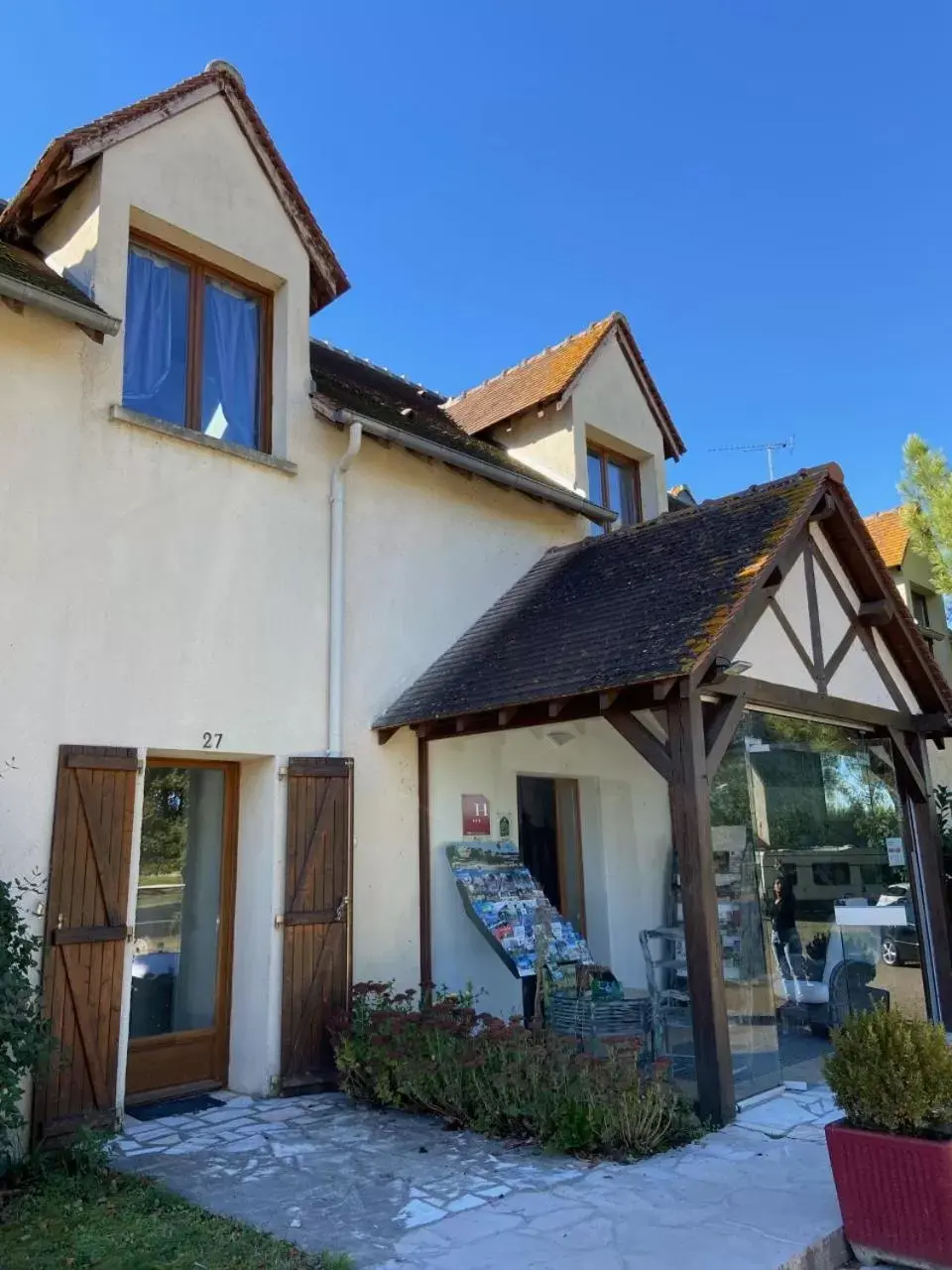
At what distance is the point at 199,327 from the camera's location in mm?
7422

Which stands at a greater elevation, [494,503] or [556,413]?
[556,413]

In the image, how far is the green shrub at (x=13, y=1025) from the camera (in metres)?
4.34

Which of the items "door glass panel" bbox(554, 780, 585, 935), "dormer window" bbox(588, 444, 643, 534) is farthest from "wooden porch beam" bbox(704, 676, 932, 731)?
"dormer window" bbox(588, 444, 643, 534)

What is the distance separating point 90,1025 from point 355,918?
218 centimetres

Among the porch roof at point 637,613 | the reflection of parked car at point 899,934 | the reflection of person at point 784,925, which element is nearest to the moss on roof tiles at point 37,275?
the porch roof at point 637,613

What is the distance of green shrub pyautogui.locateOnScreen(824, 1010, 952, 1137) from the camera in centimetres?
370

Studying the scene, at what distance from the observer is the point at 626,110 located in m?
10.6

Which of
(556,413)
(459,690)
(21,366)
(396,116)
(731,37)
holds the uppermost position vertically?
(731,37)

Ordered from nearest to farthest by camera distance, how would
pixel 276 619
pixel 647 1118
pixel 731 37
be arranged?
pixel 647 1118
pixel 276 619
pixel 731 37

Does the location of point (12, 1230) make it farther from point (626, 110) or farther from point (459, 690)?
point (626, 110)

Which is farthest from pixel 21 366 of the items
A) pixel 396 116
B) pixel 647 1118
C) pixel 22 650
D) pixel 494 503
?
pixel 647 1118

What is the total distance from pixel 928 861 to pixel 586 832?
346 cm

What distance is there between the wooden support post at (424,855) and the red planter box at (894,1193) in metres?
4.01

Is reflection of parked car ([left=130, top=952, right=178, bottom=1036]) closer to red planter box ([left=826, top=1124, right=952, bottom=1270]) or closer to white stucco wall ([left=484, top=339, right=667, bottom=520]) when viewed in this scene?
red planter box ([left=826, top=1124, right=952, bottom=1270])
